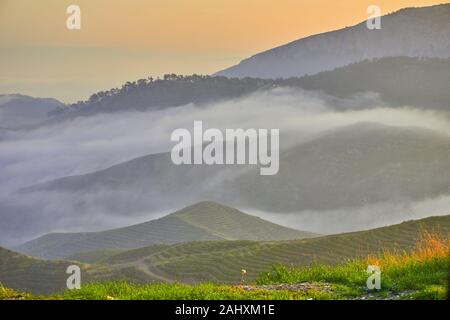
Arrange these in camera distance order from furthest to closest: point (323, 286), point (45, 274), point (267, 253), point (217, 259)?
point (45, 274) → point (217, 259) → point (267, 253) → point (323, 286)

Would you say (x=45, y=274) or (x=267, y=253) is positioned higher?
(x=267, y=253)

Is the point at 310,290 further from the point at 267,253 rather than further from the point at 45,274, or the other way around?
the point at 45,274

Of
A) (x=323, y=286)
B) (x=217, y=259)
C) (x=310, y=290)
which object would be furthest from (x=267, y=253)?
(x=310, y=290)

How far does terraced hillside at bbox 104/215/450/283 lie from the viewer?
332ft

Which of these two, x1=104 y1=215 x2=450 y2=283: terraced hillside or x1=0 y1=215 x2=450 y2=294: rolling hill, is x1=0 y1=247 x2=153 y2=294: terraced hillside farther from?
x1=104 y1=215 x2=450 y2=283: terraced hillside

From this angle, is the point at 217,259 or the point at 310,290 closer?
the point at 310,290

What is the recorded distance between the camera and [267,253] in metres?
122

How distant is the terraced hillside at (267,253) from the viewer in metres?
101

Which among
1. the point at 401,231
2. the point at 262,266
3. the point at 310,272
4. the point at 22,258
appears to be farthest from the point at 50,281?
the point at 310,272

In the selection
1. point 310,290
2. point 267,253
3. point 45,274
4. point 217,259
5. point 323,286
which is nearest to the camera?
point 310,290

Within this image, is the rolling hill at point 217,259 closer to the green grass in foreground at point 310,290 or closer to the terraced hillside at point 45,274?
the terraced hillside at point 45,274

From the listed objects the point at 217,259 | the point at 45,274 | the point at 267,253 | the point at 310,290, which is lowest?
the point at 45,274
